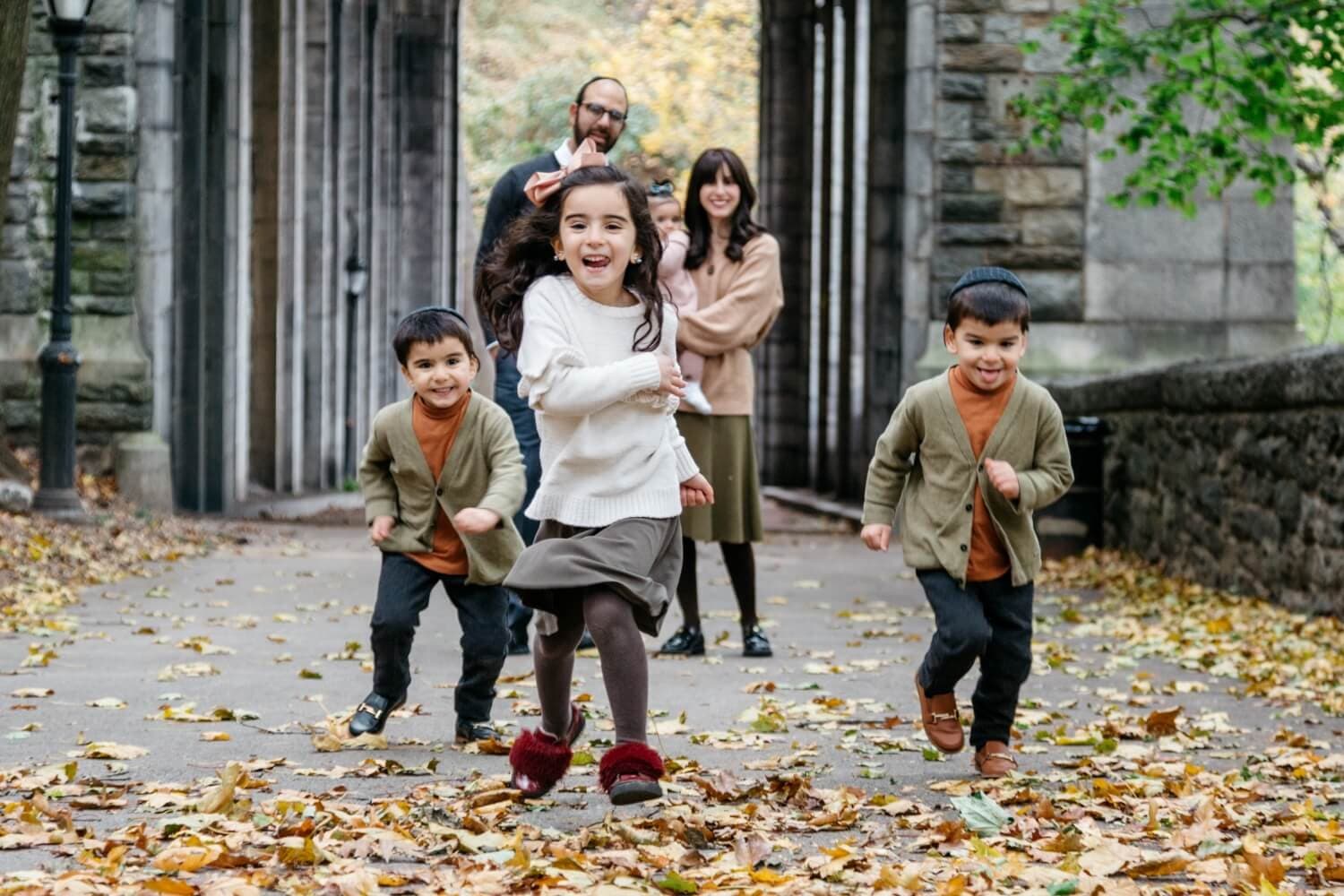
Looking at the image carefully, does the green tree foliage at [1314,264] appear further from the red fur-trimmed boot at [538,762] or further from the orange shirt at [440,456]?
the red fur-trimmed boot at [538,762]

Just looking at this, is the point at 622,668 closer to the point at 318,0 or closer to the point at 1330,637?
the point at 1330,637

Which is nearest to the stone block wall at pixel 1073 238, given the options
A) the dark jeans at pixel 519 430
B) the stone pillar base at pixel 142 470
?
the stone pillar base at pixel 142 470

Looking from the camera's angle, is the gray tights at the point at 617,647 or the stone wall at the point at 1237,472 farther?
the stone wall at the point at 1237,472

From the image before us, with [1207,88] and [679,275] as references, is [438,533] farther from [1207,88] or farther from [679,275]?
[1207,88]

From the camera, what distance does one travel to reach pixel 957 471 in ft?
16.6

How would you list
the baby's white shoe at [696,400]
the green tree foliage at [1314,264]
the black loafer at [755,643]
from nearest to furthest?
1. the baby's white shoe at [696,400]
2. the black loafer at [755,643]
3. the green tree foliage at [1314,264]

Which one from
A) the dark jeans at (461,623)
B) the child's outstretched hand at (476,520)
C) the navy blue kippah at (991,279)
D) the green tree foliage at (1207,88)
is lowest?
the dark jeans at (461,623)

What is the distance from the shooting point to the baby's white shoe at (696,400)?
23.4 ft

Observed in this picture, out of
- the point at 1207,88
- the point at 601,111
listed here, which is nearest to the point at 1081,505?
the point at 1207,88

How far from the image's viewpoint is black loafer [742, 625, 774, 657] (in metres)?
7.62

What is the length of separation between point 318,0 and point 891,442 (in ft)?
59.8

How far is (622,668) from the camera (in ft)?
14.6

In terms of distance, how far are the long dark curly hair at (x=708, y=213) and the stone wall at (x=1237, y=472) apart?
2.61m

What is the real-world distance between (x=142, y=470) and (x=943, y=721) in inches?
385
